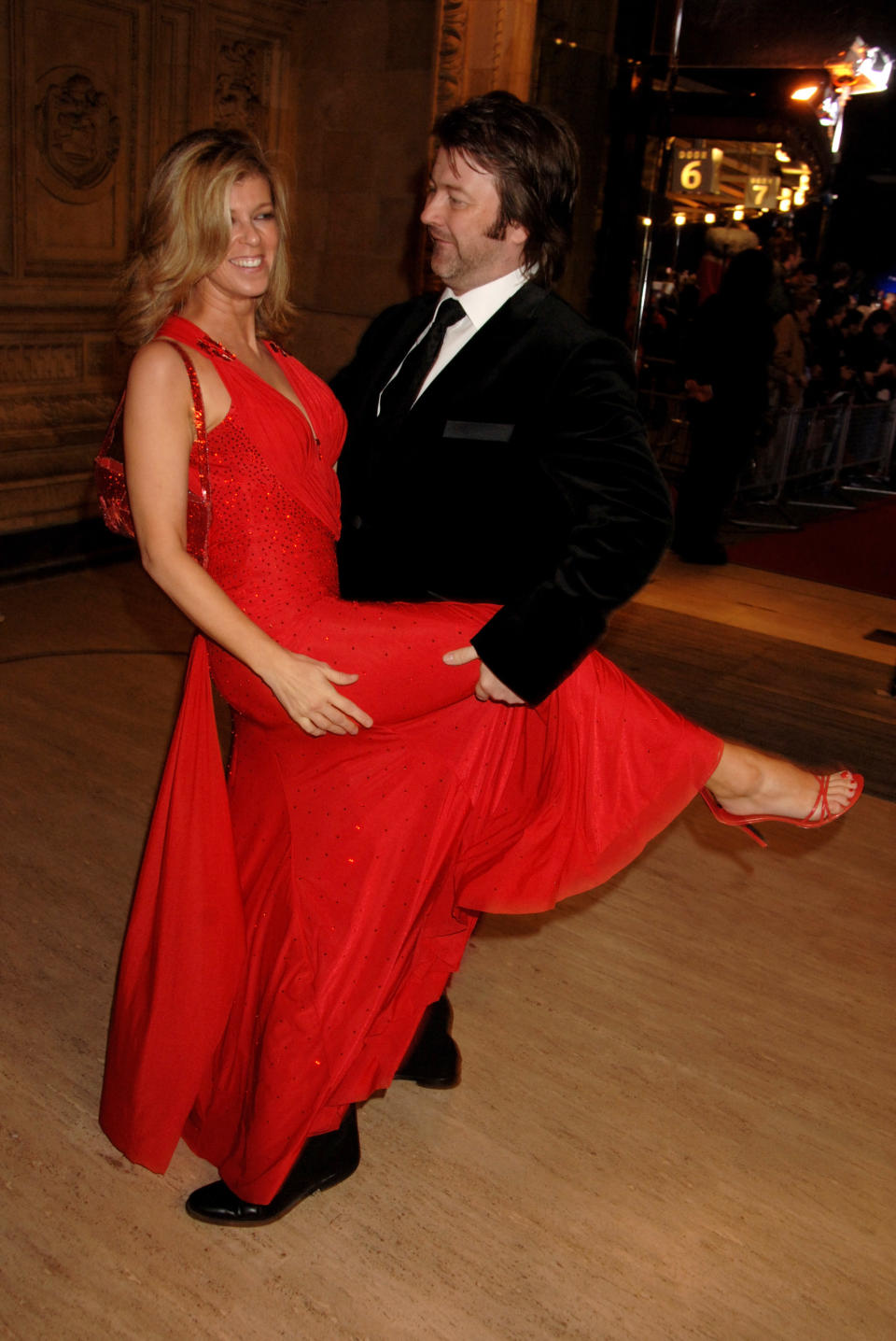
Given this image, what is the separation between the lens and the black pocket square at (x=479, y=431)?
6.40ft

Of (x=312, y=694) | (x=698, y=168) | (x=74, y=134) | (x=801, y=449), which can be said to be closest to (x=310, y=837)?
(x=312, y=694)

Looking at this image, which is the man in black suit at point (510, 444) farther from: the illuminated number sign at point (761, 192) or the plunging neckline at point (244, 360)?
the illuminated number sign at point (761, 192)

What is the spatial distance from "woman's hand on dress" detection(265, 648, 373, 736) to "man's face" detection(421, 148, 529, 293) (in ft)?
2.39

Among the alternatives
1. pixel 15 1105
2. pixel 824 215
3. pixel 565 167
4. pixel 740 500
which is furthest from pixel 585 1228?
pixel 824 215

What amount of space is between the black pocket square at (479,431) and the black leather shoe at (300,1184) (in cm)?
124

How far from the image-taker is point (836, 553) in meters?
8.06

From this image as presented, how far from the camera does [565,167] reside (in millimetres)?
1992

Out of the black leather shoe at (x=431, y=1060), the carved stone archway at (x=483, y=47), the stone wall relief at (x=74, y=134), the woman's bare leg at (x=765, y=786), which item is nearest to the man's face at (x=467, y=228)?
the woman's bare leg at (x=765, y=786)

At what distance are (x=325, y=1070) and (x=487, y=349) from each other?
1.25m

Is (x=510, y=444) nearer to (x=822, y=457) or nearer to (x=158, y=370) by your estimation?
(x=158, y=370)

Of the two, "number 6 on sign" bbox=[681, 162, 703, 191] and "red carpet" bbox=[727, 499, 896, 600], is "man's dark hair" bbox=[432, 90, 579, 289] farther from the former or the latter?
"number 6 on sign" bbox=[681, 162, 703, 191]

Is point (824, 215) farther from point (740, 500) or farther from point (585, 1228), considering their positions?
point (585, 1228)

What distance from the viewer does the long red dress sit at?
1.96 meters

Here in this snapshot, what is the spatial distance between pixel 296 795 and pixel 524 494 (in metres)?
0.64
